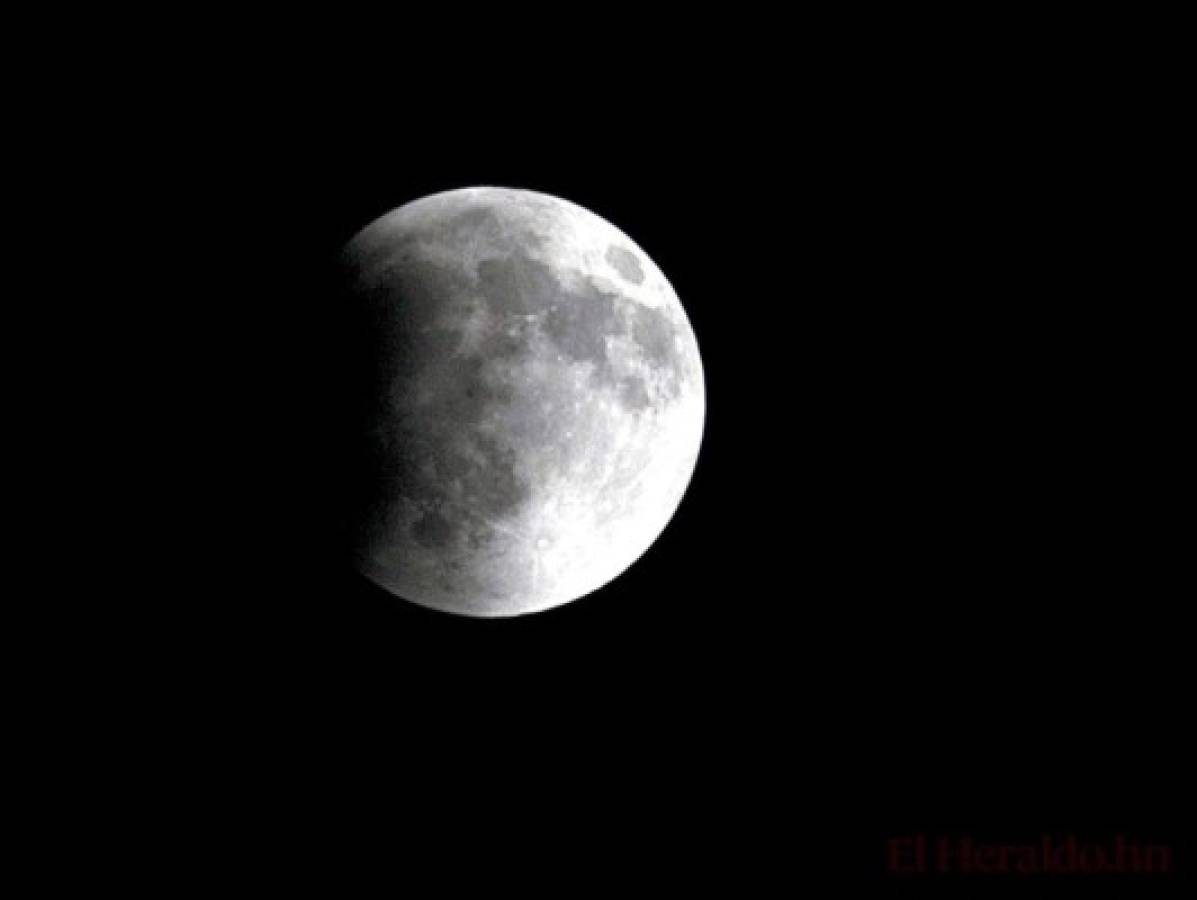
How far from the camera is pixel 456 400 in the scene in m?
3.32

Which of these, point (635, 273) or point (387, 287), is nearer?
point (387, 287)

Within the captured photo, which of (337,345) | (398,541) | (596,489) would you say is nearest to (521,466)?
(596,489)

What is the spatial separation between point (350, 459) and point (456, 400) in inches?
20.2

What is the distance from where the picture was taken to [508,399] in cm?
331

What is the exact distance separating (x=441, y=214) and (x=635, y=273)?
2.75 ft

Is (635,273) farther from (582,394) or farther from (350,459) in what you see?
(350,459)

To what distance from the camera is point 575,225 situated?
3795 millimetres

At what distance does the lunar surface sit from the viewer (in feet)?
11.0

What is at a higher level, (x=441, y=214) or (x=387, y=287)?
(x=441, y=214)

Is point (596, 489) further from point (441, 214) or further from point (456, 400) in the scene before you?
point (441, 214)

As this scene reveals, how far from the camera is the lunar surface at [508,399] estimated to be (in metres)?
3.34

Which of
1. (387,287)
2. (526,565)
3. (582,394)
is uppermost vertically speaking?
(387,287)

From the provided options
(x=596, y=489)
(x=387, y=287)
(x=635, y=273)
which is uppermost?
(x=635, y=273)

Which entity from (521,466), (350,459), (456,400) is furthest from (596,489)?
(350,459)
